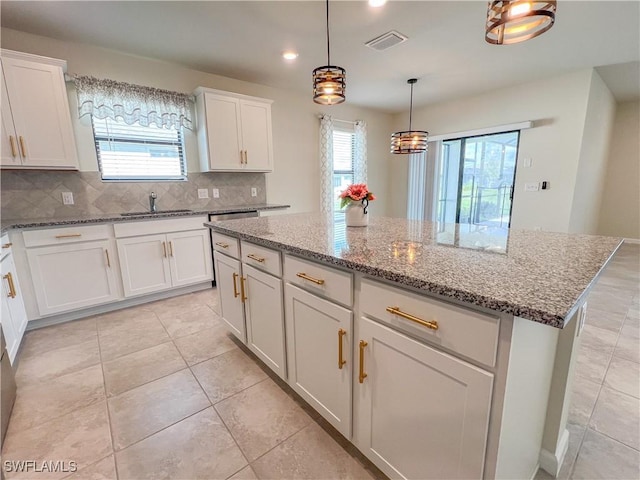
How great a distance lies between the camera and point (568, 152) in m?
3.83

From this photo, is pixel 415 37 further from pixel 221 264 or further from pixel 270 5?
pixel 221 264

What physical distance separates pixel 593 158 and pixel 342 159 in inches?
154

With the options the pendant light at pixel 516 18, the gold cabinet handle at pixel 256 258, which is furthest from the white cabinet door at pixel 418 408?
the pendant light at pixel 516 18

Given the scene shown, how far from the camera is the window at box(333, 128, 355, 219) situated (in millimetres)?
5023

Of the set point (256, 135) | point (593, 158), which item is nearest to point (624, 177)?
point (593, 158)

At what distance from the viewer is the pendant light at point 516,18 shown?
1137mm

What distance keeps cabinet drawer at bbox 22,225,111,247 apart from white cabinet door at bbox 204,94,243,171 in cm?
130

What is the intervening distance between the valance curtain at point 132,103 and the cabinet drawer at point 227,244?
1863mm

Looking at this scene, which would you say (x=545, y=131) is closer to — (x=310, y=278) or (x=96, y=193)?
(x=310, y=278)

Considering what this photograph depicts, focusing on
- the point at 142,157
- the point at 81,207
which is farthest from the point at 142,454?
the point at 142,157

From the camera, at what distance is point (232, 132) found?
3484mm

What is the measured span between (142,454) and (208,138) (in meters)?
2.97

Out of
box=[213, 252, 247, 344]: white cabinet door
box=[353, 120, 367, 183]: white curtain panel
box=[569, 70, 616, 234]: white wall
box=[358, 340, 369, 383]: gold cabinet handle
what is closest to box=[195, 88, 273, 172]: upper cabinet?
box=[213, 252, 247, 344]: white cabinet door

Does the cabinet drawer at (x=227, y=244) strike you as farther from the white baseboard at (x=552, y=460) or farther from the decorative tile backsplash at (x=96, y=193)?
the white baseboard at (x=552, y=460)
